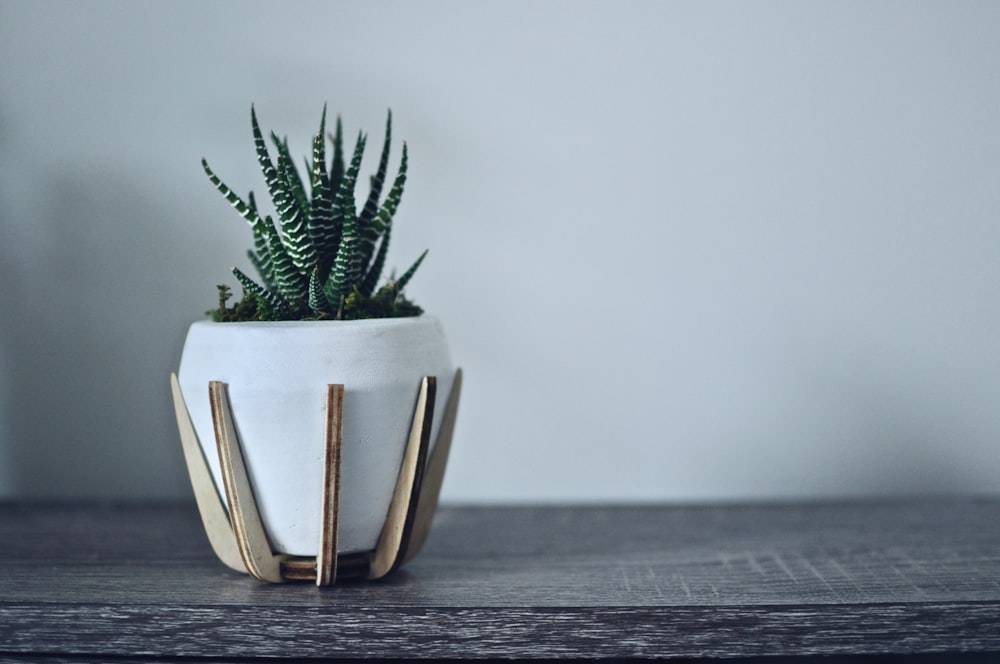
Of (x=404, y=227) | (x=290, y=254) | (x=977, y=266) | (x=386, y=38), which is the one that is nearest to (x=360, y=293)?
(x=290, y=254)

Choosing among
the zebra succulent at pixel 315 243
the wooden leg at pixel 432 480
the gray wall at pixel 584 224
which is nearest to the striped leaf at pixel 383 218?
the zebra succulent at pixel 315 243

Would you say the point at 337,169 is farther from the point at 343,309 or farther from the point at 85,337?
the point at 85,337

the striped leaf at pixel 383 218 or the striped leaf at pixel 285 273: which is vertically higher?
the striped leaf at pixel 383 218

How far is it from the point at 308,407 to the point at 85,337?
1.62 ft

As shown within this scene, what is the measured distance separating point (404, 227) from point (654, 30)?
0.37 m

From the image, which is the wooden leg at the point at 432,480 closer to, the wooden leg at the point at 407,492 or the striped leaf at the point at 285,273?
the wooden leg at the point at 407,492

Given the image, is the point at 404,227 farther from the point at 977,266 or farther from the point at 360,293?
the point at 977,266

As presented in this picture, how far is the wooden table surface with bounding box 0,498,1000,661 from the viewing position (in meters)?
0.54

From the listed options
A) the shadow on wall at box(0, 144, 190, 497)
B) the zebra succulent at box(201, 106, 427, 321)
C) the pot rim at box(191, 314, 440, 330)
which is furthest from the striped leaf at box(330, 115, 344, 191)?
the shadow on wall at box(0, 144, 190, 497)

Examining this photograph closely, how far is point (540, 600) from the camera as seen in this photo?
563mm

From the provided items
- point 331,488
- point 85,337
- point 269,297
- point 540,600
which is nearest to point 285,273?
point 269,297

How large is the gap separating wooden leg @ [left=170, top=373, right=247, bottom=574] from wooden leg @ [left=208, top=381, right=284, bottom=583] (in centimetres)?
2

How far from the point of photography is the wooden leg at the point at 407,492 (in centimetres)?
61

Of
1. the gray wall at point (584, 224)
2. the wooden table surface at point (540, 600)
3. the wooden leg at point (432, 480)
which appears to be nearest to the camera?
the wooden table surface at point (540, 600)
